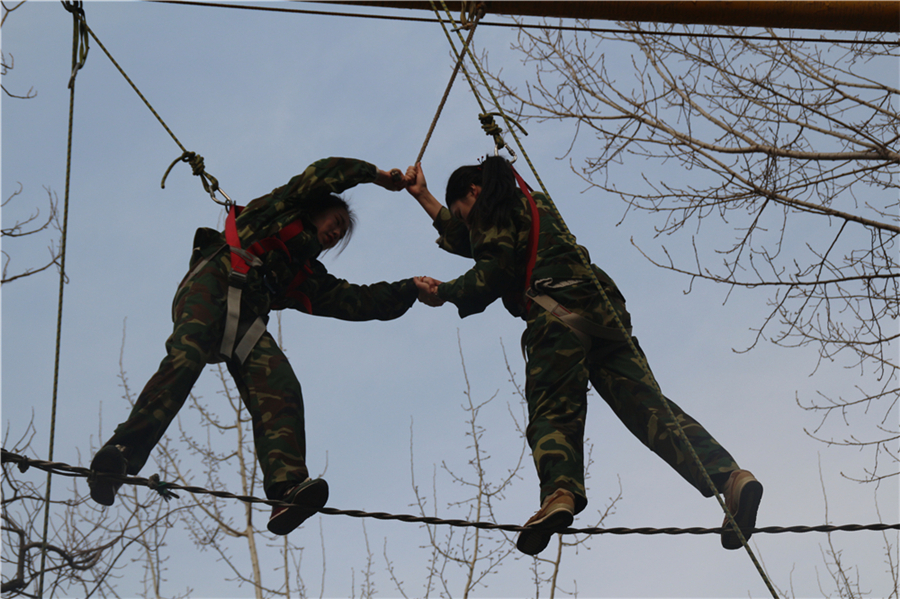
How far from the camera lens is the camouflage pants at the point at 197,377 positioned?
373cm

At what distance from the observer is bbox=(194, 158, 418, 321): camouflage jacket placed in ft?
13.7

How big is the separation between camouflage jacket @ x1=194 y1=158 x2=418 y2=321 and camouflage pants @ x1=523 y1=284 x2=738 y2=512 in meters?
1.17

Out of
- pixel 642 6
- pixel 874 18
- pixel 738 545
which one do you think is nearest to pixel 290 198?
pixel 642 6

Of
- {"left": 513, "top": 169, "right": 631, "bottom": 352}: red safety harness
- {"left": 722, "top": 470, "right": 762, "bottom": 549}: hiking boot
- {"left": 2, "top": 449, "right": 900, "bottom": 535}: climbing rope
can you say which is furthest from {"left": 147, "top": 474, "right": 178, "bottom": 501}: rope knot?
{"left": 722, "top": 470, "right": 762, "bottom": 549}: hiking boot

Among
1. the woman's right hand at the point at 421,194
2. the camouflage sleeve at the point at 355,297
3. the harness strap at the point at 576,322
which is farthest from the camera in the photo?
the woman's right hand at the point at 421,194

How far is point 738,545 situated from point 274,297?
2.49 meters

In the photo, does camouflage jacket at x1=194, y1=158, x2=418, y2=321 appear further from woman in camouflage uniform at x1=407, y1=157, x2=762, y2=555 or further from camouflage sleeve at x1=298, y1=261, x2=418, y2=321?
woman in camouflage uniform at x1=407, y1=157, x2=762, y2=555

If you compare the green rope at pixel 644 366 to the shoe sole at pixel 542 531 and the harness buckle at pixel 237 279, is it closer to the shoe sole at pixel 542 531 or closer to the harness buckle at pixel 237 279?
the shoe sole at pixel 542 531

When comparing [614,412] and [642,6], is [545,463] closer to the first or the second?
[614,412]

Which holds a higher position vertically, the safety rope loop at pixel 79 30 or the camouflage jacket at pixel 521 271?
the safety rope loop at pixel 79 30

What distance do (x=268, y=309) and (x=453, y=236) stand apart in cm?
109

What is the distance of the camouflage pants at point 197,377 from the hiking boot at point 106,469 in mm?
80

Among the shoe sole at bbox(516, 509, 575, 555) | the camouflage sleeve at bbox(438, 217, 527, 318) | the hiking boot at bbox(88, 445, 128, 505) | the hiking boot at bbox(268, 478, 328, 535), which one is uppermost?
the camouflage sleeve at bbox(438, 217, 527, 318)

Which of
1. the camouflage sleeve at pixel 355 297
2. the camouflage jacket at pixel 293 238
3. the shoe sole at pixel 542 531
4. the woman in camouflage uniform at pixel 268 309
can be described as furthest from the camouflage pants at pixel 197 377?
the shoe sole at pixel 542 531
